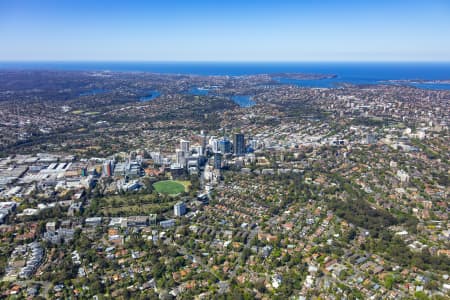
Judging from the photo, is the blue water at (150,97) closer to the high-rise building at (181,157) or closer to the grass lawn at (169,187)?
the high-rise building at (181,157)

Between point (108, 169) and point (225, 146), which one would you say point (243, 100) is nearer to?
point (225, 146)

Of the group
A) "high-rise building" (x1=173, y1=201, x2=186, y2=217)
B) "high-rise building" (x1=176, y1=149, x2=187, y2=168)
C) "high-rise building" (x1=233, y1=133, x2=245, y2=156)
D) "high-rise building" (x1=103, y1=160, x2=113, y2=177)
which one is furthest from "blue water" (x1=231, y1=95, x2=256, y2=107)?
"high-rise building" (x1=173, y1=201, x2=186, y2=217)

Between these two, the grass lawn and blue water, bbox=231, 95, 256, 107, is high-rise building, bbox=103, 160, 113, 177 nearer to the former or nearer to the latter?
the grass lawn

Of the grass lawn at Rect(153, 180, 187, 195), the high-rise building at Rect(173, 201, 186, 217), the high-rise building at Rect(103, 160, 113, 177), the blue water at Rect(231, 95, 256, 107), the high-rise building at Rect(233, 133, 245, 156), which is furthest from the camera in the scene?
the blue water at Rect(231, 95, 256, 107)

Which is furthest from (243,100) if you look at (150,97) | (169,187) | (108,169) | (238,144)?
(169,187)

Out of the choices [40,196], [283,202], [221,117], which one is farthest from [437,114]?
[40,196]
